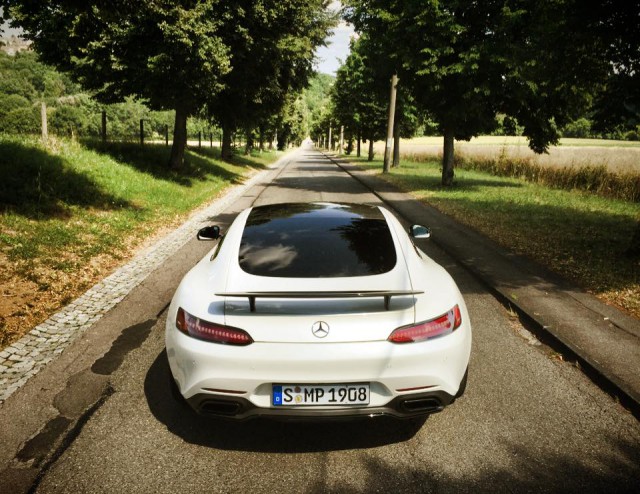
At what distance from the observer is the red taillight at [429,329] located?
2.42 m

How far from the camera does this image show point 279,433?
9.57ft

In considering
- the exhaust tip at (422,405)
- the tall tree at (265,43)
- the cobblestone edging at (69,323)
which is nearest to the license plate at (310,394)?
the exhaust tip at (422,405)

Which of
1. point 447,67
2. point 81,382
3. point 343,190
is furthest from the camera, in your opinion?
point 343,190

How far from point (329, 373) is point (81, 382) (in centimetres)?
233

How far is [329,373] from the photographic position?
2357 millimetres

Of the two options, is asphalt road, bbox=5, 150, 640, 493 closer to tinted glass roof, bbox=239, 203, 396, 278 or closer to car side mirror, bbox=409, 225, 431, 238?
tinted glass roof, bbox=239, 203, 396, 278

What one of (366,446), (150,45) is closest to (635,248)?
(366,446)

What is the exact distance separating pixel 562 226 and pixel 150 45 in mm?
12536

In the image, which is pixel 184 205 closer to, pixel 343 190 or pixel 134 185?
pixel 134 185

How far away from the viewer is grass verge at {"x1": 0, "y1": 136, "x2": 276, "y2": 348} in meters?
5.39

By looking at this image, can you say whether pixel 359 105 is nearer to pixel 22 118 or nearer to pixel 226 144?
pixel 226 144

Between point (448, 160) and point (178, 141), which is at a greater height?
point (178, 141)

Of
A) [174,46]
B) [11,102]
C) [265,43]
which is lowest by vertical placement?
[174,46]

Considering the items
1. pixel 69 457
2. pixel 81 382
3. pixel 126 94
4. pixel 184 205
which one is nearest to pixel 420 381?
pixel 69 457
